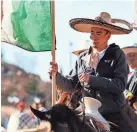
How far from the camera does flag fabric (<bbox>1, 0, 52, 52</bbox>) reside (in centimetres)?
515

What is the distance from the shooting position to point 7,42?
5.13 meters

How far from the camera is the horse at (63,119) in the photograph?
3.42 meters

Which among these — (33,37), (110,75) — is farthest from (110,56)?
(33,37)

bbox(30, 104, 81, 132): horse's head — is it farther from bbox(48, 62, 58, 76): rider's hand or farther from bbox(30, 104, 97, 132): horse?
bbox(48, 62, 58, 76): rider's hand

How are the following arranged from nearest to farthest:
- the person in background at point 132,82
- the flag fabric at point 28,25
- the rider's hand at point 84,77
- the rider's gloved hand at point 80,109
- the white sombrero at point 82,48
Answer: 1. the rider's gloved hand at point 80,109
2. the rider's hand at point 84,77
3. the flag fabric at point 28,25
4. the person in background at point 132,82
5. the white sombrero at point 82,48

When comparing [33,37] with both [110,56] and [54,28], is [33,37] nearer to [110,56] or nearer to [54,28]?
[54,28]

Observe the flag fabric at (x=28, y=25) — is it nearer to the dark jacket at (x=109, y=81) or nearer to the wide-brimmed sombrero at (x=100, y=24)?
the wide-brimmed sombrero at (x=100, y=24)

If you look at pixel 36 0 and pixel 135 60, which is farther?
pixel 135 60

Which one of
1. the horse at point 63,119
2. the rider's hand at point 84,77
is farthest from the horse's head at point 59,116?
the rider's hand at point 84,77

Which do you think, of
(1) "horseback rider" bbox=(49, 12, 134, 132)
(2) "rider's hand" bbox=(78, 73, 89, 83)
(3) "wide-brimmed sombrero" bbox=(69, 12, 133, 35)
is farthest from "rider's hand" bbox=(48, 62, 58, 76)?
(3) "wide-brimmed sombrero" bbox=(69, 12, 133, 35)

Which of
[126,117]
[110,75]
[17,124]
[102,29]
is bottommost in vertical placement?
[17,124]

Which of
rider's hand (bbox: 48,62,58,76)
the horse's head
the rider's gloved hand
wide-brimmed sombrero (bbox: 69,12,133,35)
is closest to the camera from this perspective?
the horse's head

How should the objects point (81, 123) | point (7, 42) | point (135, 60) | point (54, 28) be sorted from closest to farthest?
point (81, 123)
point (54, 28)
point (7, 42)
point (135, 60)

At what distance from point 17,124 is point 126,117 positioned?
4.56 feet
